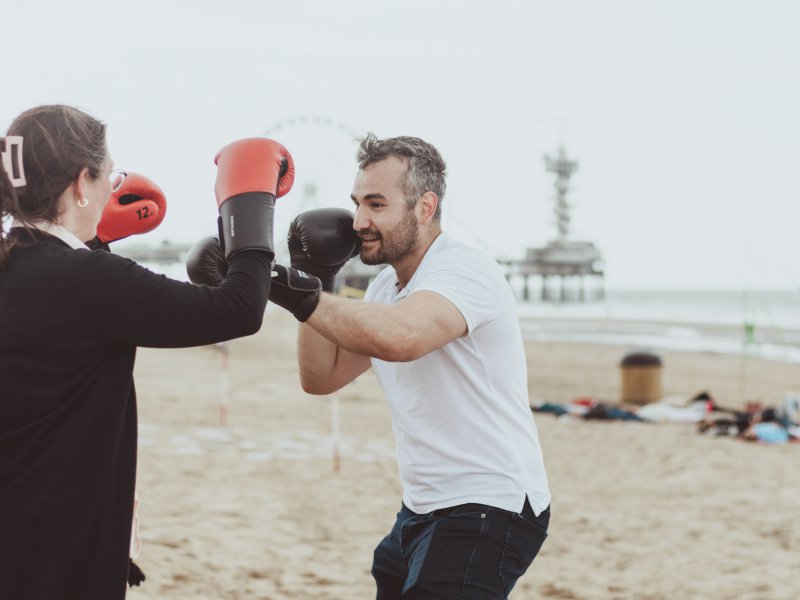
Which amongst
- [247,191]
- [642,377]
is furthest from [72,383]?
[642,377]

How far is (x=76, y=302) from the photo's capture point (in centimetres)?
155

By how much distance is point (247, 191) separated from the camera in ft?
6.19

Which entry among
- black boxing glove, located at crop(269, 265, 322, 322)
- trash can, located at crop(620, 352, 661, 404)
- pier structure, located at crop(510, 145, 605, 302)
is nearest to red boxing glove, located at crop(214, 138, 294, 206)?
black boxing glove, located at crop(269, 265, 322, 322)

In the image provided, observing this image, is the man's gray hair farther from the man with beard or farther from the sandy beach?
the sandy beach

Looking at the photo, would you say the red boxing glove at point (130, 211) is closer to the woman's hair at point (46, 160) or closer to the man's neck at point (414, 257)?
the woman's hair at point (46, 160)

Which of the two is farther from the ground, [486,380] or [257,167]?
[257,167]

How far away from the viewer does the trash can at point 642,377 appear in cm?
1307

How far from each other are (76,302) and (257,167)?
0.56m

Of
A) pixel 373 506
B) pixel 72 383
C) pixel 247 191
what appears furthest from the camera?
pixel 373 506

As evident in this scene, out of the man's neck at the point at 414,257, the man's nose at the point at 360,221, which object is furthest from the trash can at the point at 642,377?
the man's nose at the point at 360,221

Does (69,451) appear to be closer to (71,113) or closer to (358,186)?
(71,113)

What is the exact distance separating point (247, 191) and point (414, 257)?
30.9 inches

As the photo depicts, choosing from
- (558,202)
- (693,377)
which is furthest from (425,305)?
(558,202)

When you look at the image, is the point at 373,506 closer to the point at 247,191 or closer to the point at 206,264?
the point at 206,264
